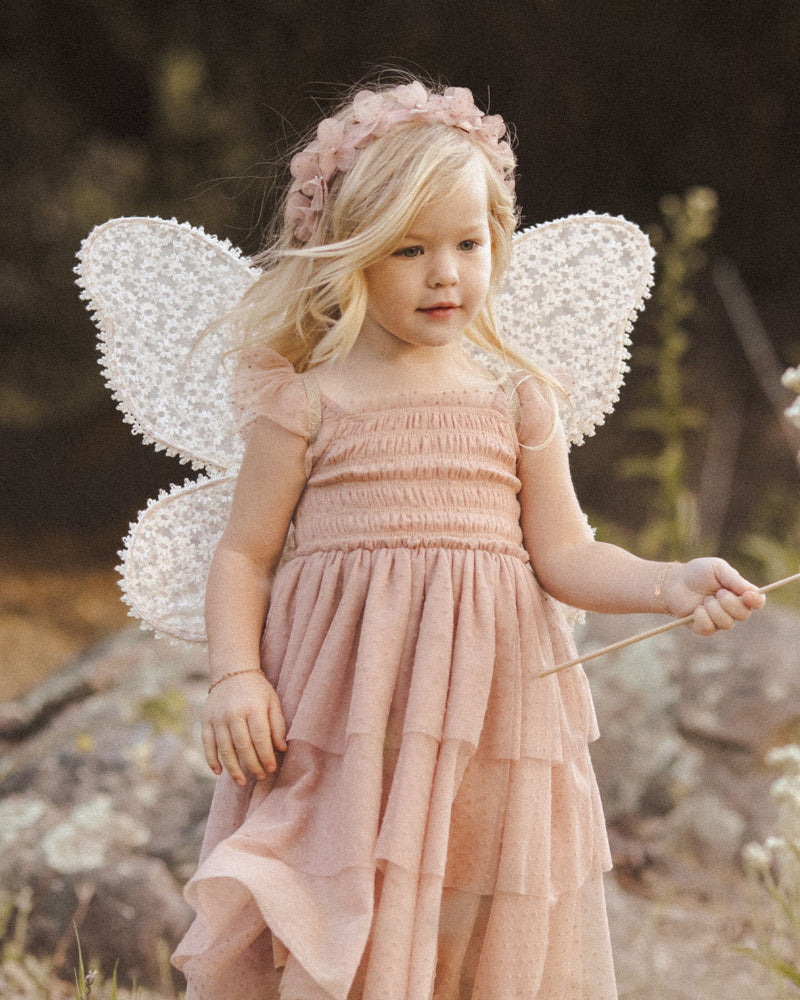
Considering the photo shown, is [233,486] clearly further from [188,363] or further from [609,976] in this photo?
[609,976]

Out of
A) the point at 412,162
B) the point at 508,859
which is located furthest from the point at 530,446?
the point at 508,859

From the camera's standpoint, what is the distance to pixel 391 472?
47.9 inches

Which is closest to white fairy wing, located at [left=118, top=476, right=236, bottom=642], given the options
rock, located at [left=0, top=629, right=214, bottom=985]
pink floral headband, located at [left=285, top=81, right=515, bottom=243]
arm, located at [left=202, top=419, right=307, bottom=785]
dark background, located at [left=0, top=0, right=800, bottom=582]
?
arm, located at [left=202, top=419, right=307, bottom=785]

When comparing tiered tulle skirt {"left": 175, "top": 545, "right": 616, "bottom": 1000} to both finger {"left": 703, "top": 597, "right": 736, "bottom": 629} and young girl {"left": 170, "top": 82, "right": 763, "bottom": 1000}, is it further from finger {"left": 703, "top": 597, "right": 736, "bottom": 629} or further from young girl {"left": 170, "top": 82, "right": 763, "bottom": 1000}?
finger {"left": 703, "top": 597, "right": 736, "bottom": 629}

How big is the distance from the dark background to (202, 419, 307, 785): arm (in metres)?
2.22

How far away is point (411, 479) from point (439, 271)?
21 cm

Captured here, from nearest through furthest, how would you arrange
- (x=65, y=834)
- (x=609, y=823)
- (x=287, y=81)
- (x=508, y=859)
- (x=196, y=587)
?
(x=508, y=859) < (x=196, y=587) < (x=65, y=834) < (x=609, y=823) < (x=287, y=81)

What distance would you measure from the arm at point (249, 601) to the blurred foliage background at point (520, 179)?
1.87 meters

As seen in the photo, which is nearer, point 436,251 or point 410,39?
point 436,251

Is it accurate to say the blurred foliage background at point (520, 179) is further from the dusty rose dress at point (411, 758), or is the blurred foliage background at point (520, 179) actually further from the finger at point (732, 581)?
the finger at point (732, 581)

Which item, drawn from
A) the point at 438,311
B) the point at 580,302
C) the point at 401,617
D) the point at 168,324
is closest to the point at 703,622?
the point at 401,617

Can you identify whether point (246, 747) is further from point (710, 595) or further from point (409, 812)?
point (710, 595)

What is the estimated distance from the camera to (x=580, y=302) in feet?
4.71

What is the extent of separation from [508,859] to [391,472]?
39 centimetres
